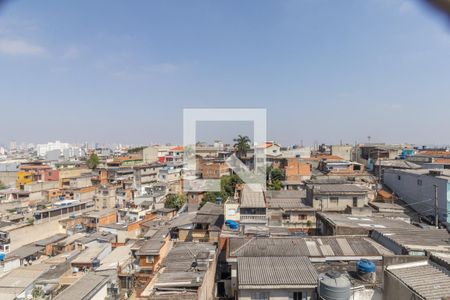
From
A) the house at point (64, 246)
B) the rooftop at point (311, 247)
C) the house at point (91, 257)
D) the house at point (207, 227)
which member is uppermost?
the rooftop at point (311, 247)

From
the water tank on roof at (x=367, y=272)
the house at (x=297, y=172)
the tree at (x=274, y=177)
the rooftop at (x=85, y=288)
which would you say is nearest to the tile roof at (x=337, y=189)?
the tree at (x=274, y=177)

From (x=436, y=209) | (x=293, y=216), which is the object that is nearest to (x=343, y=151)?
(x=436, y=209)

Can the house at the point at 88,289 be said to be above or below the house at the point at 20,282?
above

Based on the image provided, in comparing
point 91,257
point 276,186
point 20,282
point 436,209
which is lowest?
point 20,282

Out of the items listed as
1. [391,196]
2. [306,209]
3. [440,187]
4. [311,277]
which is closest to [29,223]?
[306,209]

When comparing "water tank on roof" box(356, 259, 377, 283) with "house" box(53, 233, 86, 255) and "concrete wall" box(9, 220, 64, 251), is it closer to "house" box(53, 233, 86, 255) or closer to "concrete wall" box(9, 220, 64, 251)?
"house" box(53, 233, 86, 255)

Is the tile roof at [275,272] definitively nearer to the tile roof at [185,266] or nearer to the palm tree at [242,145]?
the tile roof at [185,266]

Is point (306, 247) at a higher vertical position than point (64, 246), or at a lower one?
higher

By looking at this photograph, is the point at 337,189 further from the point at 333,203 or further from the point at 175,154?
the point at 175,154
